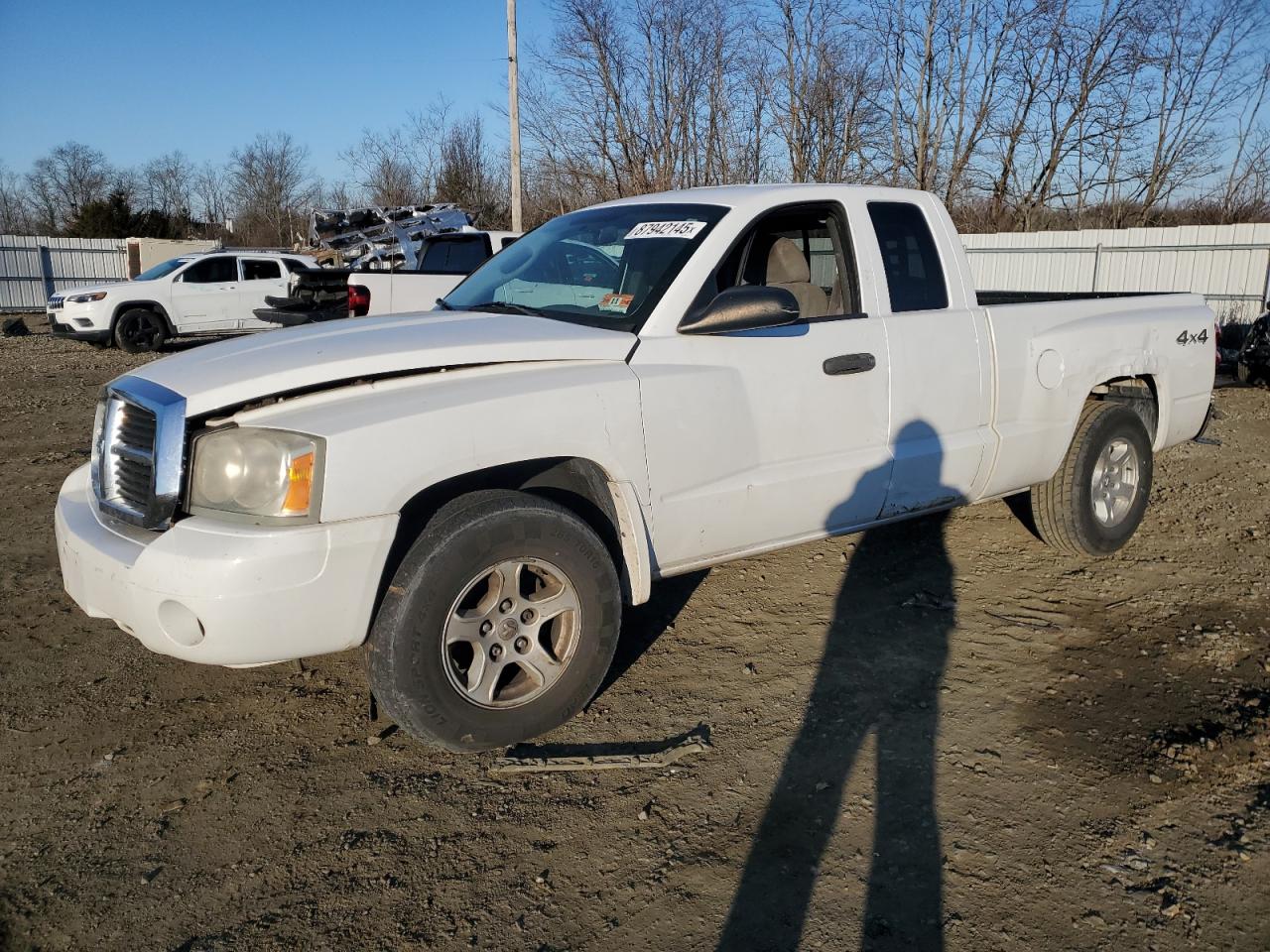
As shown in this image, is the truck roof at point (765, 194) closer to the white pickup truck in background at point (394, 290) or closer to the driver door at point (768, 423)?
the driver door at point (768, 423)

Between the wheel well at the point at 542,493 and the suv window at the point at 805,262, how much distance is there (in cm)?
128

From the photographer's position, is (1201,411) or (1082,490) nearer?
(1082,490)

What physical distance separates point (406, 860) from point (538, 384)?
153 cm

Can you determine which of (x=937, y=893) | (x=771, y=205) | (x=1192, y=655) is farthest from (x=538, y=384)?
(x=1192, y=655)

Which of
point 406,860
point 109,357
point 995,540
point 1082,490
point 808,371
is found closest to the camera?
point 406,860

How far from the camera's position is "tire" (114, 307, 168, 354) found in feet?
55.0

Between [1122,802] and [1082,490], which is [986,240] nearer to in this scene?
[1082,490]

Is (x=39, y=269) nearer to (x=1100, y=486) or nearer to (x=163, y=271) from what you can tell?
(x=163, y=271)

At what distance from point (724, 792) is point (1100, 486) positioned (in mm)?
3300

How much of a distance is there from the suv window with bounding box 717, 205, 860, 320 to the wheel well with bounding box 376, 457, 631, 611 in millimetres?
1282

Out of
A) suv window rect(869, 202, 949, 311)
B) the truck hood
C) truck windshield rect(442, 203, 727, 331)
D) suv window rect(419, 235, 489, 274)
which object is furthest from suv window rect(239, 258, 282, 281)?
suv window rect(869, 202, 949, 311)

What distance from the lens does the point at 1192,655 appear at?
13.7 feet

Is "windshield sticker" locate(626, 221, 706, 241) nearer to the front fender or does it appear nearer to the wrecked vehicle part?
the front fender

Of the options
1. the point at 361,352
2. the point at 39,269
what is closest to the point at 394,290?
the point at 361,352
